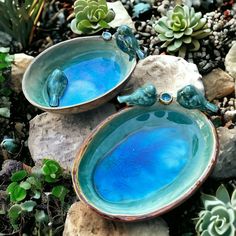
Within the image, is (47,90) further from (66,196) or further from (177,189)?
(177,189)

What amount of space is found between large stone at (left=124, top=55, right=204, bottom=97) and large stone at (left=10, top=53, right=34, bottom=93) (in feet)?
1.50

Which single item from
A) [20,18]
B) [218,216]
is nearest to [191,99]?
[218,216]

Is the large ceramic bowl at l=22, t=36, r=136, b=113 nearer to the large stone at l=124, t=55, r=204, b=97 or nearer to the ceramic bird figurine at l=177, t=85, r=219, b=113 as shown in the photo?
the large stone at l=124, t=55, r=204, b=97

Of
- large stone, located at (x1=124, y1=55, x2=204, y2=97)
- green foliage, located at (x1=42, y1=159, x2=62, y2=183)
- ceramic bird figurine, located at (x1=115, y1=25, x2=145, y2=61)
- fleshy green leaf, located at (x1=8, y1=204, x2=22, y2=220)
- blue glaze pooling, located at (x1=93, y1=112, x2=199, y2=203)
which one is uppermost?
ceramic bird figurine, located at (x1=115, y1=25, x2=145, y2=61)

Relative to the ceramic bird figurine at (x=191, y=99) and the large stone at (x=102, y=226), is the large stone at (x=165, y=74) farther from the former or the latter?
the large stone at (x=102, y=226)

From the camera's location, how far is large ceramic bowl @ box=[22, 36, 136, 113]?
8.25 ft

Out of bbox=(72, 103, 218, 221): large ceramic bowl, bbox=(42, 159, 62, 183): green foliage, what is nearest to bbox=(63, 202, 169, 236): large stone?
bbox=(72, 103, 218, 221): large ceramic bowl

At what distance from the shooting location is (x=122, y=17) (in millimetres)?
2910

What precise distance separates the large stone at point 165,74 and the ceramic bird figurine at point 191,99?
17 centimetres

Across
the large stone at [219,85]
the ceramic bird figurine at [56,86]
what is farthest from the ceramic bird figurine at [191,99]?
the ceramic bird figurine at [56,86]

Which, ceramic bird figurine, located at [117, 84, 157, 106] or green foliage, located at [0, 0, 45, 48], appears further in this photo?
green foliage, located at [0, 0, 45, 48]

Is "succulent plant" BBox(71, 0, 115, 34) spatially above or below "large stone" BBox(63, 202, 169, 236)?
above

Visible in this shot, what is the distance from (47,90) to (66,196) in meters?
0.45

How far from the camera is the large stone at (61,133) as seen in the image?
8.25 ft
